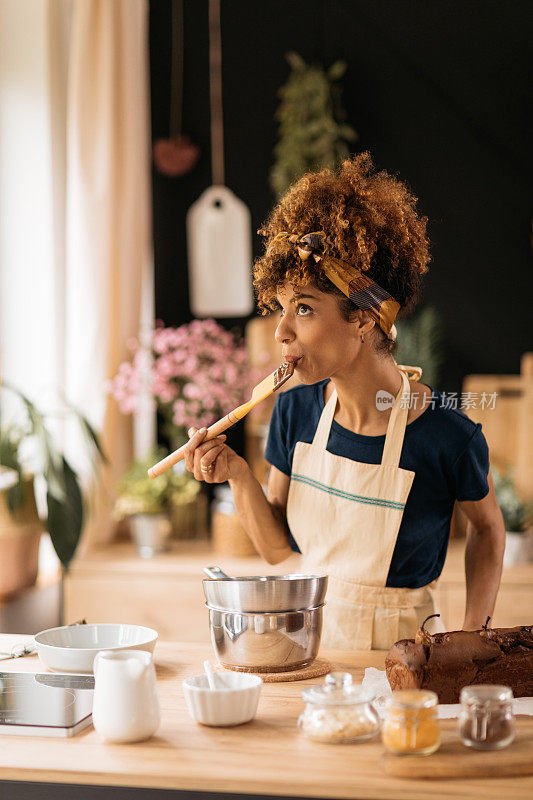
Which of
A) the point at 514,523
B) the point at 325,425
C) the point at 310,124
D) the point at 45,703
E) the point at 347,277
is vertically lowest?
the point at 45,703

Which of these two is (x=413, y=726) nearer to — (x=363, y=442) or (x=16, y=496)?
(x=363, y=442)

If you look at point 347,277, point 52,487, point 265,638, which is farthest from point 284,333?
point 52,487

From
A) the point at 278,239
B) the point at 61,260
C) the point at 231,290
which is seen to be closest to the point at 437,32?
the point at 231,290

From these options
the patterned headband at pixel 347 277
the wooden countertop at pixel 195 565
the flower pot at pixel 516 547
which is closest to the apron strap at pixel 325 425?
the patterned headband at pixel 347 277

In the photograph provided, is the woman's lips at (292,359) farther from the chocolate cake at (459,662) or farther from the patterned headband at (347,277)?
the chocolate cake at (459,662)

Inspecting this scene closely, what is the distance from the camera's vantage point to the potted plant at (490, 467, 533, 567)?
3.10m

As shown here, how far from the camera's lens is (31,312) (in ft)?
11.6

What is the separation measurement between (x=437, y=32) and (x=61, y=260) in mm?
1690

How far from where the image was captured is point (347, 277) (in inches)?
67.3

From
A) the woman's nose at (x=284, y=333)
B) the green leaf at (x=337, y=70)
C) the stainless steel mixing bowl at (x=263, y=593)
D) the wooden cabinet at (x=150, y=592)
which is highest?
the green leaf at (x=337, y=70)

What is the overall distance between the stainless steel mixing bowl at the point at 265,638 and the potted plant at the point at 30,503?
1.54 m

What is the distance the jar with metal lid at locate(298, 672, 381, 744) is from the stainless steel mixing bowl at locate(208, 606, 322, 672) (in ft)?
0.78

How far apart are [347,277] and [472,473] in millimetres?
473

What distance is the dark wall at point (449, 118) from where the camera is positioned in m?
3.47
